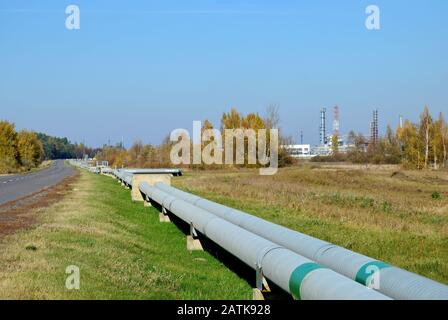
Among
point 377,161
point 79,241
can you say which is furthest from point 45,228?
point 377,161

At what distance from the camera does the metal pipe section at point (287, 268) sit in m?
5.74

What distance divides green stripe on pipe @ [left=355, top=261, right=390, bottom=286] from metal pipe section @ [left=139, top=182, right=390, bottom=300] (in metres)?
0.57

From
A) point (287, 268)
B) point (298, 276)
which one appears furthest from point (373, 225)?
point (298, 276)

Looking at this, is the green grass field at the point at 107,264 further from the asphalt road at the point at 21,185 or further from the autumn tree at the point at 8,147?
the autumn tree at the point at 8,147

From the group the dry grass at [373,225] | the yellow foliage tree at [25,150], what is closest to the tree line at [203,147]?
the yellow foliage tree at [25,150]

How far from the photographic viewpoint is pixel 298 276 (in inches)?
261

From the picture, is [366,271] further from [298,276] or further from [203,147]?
[203,147]

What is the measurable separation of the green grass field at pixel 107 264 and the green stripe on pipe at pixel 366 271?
1943 mm

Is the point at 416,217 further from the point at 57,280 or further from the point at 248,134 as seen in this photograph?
the point at 248,134

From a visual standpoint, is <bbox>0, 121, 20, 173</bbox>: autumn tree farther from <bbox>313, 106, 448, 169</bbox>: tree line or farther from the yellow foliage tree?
<bbox>313, 106, 448, 169</bbox>: tree line

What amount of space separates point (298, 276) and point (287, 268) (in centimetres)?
41
